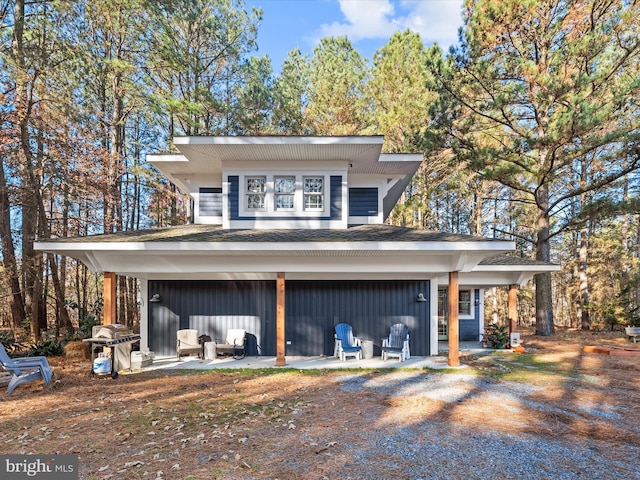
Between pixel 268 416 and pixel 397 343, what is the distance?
4.80 m

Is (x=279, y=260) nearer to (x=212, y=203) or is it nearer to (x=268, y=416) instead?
(x=212, y=203)

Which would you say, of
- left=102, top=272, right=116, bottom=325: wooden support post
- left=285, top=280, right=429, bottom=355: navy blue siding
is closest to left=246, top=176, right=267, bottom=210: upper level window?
left=285, top=280, right=429, bottom=355: navy blue siding

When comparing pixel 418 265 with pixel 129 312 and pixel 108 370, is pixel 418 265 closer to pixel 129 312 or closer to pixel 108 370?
pixel 108 370

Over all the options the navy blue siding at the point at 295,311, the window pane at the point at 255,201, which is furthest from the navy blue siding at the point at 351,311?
the window pane at the point at 255,201

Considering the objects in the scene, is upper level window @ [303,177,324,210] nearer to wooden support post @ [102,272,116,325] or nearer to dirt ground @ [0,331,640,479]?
dirt ground @ [0,331,640,479]

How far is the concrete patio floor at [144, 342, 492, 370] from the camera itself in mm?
7949

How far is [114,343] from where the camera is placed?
7.09m

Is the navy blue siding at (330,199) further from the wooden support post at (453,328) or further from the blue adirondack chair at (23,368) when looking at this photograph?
the blue adirondack chair at (23,368)

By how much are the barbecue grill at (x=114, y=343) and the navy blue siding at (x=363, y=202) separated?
6198 mm

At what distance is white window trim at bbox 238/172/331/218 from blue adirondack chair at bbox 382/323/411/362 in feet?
11.2

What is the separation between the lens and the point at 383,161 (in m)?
9.38

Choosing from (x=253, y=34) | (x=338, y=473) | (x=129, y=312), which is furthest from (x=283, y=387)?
(x=253, y=34)

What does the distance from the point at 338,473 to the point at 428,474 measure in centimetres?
83

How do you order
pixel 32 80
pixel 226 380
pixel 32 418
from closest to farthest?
pixel 32 418 → pixel 226 380 → pixel 32 80
